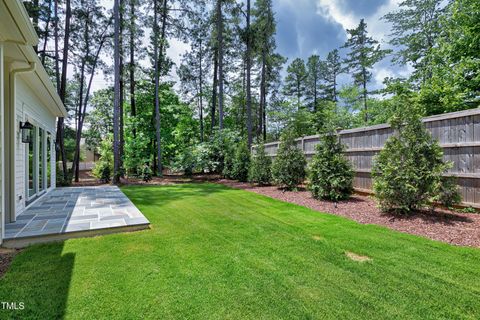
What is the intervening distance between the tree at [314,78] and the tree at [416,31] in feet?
31.0

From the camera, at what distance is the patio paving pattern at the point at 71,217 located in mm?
3621

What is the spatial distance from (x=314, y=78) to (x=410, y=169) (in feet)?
65.7

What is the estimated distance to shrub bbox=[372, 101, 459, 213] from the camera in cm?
405

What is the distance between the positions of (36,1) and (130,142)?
7565 millimetres

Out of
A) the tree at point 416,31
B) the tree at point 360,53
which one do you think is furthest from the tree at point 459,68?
the tree at point 360,53

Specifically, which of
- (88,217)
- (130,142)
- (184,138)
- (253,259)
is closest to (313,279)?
(253,259)

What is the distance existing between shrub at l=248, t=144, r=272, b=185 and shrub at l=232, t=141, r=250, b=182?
3.54 feet

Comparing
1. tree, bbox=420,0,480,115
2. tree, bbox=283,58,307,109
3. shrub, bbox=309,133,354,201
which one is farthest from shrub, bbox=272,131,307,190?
tree, bbox=283,58,307,109

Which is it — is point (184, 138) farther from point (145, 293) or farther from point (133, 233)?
point (145, 293)

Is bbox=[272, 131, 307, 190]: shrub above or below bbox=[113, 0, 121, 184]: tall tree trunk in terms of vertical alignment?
below

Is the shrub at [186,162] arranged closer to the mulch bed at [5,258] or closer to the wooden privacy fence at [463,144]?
the wooden privacy fence at [463,144]

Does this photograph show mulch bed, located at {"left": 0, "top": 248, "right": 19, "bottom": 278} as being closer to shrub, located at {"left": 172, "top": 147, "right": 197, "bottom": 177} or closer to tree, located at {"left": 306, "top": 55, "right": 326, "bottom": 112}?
shrub, located at {"left": 172, "top": 147, "right": 197, "bottom": 177}

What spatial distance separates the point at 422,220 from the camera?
394cm

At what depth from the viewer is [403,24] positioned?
12.1m
